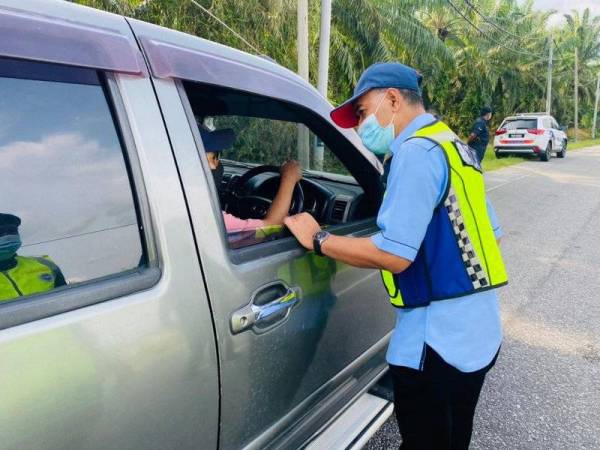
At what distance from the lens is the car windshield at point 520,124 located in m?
17.0

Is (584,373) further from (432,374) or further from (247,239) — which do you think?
(247,239)

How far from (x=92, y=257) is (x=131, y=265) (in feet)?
0.32

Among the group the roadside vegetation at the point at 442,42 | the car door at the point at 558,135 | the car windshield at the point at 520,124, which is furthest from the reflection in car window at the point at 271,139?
the car door at the point at 558,135

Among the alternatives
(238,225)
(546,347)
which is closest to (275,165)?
(238,225)

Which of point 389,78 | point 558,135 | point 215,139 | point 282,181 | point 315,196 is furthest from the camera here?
point 558,135

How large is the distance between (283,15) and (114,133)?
10842mm

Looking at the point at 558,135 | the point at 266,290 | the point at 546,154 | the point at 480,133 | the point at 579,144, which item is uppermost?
the point at 266,290

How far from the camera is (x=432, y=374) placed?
1576 millimetres

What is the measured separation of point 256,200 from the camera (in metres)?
2.51

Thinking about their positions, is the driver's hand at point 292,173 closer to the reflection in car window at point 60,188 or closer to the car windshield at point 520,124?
the reflection in car window at point 60,188

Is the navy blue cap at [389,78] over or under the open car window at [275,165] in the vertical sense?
over

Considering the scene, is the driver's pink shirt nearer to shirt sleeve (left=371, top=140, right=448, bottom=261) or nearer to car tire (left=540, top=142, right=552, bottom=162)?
shirt sleeve (left=371, top=140, right=448, bottom=261)

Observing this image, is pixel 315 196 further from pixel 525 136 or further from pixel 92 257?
pixel 525 136

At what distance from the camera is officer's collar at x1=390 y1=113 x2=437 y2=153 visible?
158 centimetres
